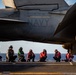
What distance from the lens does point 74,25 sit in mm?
10055

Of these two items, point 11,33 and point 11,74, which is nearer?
point 11,74

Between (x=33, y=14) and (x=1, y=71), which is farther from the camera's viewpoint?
(x=33, y=14)

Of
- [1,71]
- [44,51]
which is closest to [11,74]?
[1,71]

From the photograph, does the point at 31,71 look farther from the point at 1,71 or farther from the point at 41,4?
the point at 41,4

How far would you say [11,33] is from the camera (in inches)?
427

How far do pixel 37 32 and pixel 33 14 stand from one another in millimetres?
807

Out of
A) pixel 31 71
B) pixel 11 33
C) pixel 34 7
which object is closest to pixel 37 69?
pixel 31 71

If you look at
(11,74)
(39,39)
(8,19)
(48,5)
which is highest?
(48,5)

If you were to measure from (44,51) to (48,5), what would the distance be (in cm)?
817

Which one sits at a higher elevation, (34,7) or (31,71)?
(34,7)

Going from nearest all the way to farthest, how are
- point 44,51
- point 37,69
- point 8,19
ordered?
point 37,69
point 8,19
point 44,51

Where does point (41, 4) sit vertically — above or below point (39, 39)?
above

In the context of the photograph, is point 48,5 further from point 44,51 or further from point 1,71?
point 44,51

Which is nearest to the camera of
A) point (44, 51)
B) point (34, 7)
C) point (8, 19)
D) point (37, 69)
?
point (37, 69)
